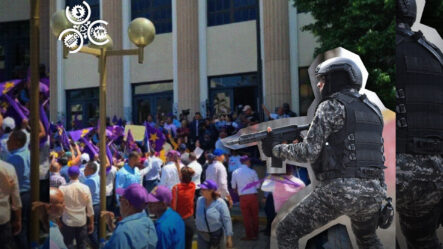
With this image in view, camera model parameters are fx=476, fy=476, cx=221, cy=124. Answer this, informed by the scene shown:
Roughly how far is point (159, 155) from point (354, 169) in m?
1.05

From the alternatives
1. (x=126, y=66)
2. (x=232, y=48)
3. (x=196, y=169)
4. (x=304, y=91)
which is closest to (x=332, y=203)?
(x=304, y=91)

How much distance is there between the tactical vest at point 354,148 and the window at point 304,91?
137mm

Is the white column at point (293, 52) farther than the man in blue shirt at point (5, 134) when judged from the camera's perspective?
No

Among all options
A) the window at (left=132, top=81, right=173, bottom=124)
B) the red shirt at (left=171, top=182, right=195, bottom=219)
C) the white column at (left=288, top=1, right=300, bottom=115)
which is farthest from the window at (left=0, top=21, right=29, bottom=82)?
the white column at (left=288, top=1, right=300, bottom=115)

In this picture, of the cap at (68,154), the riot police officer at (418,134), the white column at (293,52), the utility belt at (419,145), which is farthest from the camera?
the utility belt at (419,145)

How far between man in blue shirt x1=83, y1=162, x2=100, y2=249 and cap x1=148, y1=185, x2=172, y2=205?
0.29 m

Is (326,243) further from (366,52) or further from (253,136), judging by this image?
(366,52)

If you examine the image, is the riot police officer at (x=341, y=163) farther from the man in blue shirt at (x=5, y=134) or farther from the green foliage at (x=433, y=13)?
the man in blue shirt at (x=5, y=134)

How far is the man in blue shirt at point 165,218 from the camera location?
255 centimetres

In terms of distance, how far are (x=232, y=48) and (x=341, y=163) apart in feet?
2.75

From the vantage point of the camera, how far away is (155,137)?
2568mm

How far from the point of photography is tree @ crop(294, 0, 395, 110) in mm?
2465

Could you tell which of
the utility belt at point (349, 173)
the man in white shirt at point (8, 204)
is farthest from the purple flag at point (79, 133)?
the utility belt at point (349, 173)

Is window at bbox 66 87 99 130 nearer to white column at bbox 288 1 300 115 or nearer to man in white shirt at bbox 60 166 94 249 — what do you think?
man in white shirt at bbox 60 166 94 249
